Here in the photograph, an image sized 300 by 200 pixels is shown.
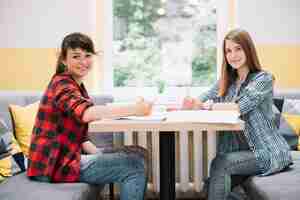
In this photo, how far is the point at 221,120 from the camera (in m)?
1.83

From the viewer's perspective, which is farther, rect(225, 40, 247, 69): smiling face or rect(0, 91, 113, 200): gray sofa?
rect(225, 40, 247, 69): smiling face

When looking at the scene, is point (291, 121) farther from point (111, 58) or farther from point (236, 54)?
point (111, 58)

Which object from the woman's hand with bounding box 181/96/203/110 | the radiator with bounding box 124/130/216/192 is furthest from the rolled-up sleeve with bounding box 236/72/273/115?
the radiator with bounding box 124/130/216/192

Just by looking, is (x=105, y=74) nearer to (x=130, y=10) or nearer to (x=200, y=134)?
(x=130, y=10)

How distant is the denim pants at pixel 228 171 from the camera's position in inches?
84.5

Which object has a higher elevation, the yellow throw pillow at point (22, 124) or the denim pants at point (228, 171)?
the yellow throw pillow at point (22, 124)

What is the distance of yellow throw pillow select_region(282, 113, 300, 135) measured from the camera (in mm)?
2945

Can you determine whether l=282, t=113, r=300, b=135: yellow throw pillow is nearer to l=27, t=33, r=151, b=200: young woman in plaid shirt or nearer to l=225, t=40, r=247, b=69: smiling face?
l=225, t=40, r=247, b=69: smiling face

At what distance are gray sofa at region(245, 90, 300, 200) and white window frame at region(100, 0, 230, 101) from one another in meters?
1.30

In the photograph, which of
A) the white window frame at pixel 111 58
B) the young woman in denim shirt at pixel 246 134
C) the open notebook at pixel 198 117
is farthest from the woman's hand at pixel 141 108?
the white window frame at pixel 111 58

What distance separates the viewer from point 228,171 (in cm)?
215

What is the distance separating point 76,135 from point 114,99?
1285mm

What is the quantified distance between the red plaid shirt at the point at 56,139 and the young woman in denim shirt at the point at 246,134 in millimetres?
653

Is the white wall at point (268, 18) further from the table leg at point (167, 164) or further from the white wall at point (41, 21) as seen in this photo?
the table leg at point (167, 164)
